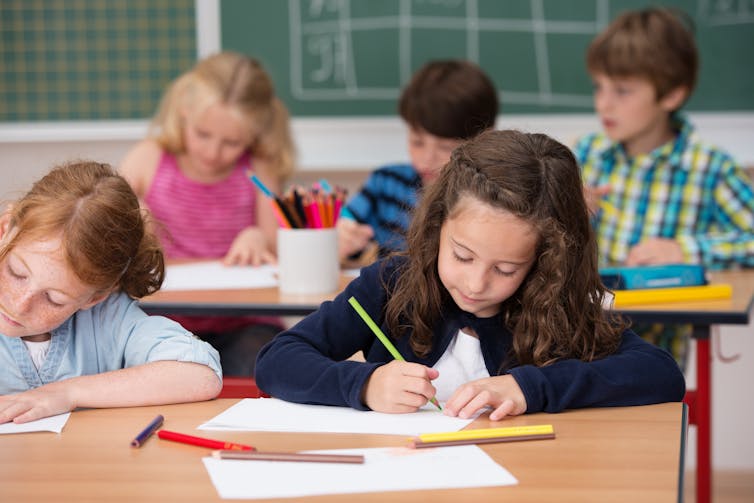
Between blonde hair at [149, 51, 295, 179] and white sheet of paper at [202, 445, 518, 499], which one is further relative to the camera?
blonde hair at [149, 51, 295, 179]

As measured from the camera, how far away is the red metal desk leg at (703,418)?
83.5 inches

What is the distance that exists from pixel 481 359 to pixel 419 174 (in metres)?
1.28

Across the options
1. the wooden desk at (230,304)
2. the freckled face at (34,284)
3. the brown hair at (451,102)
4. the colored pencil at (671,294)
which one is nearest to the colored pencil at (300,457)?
the freckled face at (34,284)

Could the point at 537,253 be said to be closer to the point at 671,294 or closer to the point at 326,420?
the point at 326,420

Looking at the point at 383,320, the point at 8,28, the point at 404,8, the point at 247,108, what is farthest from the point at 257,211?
the point at 383,320

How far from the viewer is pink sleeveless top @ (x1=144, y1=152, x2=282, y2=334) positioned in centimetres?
274

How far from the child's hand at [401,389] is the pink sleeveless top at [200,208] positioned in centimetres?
151

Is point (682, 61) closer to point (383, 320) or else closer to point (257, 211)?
point (257, 211)

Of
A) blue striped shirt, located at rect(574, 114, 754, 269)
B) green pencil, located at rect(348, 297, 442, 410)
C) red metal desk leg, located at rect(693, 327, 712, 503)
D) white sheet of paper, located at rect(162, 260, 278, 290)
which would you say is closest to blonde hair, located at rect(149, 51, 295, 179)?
white sheet of paper, located at rect(162, 260, 278, 290)

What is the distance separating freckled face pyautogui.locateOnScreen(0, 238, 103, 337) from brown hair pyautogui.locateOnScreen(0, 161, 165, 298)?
0.04 feet

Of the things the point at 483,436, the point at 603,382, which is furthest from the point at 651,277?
the point at 483,436

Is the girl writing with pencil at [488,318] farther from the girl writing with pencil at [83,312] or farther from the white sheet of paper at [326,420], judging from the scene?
the girl writing with pencil at [83,312]

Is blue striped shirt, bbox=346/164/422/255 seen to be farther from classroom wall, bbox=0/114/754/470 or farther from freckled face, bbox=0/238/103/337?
freckled face, bbox=0/238/103/337

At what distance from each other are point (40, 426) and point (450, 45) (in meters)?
2.22
